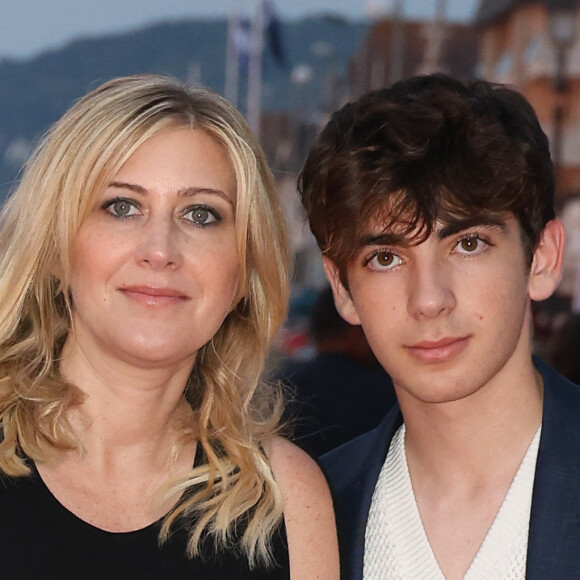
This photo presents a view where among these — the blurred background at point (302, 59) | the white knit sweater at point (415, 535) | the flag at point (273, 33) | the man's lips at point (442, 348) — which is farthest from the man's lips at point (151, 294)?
the flag at point (273, 33)

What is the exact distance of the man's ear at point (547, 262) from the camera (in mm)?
2574

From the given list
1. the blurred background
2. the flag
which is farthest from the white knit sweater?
the flag

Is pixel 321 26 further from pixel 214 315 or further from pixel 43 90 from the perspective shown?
pixel 214 315

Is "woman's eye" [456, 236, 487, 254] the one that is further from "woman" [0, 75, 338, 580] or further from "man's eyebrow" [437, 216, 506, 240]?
"woman" [0, 75, 338, 580]

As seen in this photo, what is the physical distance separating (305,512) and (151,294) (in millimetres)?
651

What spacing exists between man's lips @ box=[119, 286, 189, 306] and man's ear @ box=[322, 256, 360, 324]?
477 millimetres

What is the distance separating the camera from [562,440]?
236 cm

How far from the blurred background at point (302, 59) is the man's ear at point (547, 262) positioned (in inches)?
154

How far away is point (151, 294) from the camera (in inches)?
94.2

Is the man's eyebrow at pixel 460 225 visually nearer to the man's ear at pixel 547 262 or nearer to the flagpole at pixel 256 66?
the man's ear at pixel 547 262

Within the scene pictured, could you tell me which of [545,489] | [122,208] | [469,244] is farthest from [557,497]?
[122,208]

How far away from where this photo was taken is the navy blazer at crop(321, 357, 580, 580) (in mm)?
2230

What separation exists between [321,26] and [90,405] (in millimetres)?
5355

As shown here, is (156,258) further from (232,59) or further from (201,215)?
(232,59)
